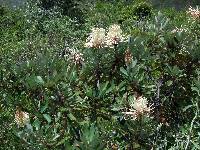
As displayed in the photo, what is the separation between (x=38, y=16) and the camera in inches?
556

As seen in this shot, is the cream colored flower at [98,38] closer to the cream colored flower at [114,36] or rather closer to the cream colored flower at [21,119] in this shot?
the cream colored flower at [114,36]

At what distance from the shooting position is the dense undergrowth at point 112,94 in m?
3.21

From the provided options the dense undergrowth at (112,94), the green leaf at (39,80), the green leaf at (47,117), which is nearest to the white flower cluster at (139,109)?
the dense undergrowth at (112,94)

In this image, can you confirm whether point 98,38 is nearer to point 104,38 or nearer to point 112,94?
point 104,38

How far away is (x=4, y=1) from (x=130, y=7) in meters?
3.74

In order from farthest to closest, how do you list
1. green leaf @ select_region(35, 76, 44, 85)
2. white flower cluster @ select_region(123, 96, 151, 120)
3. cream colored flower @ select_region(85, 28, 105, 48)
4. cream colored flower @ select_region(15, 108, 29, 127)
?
cream colored flower @ select_region(85, 28, 105, 48)
green leaf @ select_region(35, 76, 44, 85)
cream colored flower @ select_region(15, 108, 29, 127)
white flower cluster @ select_region(123, 96, 151, 120)

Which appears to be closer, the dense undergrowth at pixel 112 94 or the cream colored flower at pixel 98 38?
the dense undergrowth at pixel 112 94

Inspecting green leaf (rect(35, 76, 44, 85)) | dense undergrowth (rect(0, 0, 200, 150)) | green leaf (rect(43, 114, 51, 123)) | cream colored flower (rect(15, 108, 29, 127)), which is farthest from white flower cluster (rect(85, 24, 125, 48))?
cream colored flower (rect(15, 108, 29, 127))

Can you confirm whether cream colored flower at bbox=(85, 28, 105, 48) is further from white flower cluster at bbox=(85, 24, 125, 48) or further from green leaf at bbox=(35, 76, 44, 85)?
green leaf at bbox=(35, 76, 44, 85)

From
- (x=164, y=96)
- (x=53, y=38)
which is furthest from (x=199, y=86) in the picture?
(x=53, y=38)

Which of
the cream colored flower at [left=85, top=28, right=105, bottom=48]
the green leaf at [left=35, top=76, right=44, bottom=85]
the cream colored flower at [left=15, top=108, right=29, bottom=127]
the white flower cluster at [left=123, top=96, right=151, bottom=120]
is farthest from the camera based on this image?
the cream colored flower at [left=85, top=28, right=105, bottom=48]

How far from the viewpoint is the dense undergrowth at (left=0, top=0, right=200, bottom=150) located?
3207mm

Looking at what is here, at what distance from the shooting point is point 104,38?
3678mm

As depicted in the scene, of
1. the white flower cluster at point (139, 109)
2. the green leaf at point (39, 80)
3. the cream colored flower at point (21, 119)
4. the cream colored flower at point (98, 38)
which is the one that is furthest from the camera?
the cream colored flower at point (98, 38)
